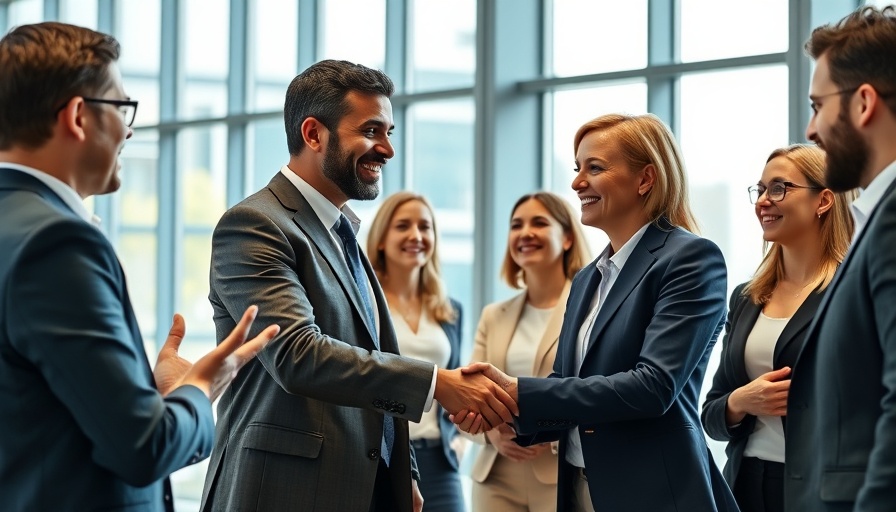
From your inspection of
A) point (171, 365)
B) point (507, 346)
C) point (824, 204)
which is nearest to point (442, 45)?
point (507, 346)

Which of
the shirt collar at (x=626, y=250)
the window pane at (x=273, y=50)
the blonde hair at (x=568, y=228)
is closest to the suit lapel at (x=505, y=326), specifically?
the blonde hair at (x=568, y=228)

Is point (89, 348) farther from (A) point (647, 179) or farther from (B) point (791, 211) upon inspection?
(B) point (791, 211)

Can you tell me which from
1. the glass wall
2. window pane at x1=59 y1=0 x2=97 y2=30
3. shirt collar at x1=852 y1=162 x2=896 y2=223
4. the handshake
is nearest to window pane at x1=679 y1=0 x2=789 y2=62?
the glass wall

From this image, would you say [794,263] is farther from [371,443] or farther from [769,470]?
[371,443]

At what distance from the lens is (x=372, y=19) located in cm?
761

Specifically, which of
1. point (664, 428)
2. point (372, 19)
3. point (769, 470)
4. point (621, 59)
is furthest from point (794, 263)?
point (372, 19)

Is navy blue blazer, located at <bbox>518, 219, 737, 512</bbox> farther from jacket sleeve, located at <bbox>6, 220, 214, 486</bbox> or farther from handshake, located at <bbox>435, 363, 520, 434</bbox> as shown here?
jacket sleeve, located at <bbox>6, 220, 214, 486</bbox>

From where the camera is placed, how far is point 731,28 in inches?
227

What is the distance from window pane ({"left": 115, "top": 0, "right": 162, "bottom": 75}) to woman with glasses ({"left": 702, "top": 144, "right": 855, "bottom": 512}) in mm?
6729

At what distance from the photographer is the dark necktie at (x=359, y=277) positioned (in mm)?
→ 2979

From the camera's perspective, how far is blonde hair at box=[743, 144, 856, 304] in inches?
138

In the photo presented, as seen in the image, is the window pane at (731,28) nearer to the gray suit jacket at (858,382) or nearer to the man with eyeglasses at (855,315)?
the man with eyeglasses at (855,315)

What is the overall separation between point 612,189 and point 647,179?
0.11 m

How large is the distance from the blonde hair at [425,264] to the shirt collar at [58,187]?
345 cm
